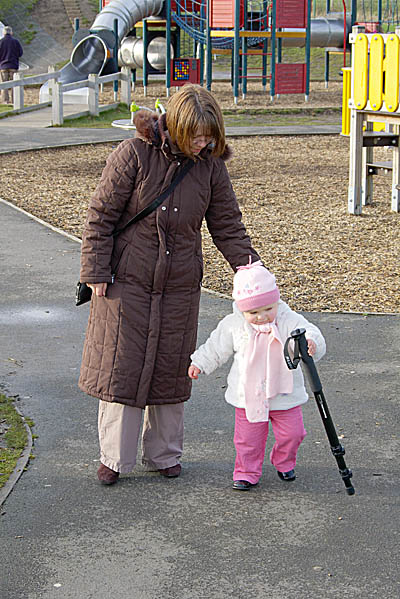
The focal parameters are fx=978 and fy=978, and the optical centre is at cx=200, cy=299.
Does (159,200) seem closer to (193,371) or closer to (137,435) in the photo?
(193,371)

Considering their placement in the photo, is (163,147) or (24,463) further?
(24,463)

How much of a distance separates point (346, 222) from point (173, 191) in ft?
23.1

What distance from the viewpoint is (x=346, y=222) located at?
10.9m

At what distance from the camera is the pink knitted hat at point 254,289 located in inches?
157

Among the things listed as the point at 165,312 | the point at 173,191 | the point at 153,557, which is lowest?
the point at 153,557

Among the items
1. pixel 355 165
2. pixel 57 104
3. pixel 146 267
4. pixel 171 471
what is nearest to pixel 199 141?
pixel 146 267

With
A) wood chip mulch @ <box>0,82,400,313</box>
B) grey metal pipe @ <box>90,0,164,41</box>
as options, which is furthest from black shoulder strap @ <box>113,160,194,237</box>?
grey metal pipe @ <box>90,0,164,41</box>

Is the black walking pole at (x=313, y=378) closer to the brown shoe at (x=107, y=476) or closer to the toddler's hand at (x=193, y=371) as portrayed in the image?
the toddler's hand at (x=193, y=371)

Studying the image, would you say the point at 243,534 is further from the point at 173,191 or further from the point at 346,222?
the point at 346,222

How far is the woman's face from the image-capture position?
12.9ft

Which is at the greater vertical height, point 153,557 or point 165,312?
point 165,312

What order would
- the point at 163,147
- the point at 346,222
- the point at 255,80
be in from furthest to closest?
the point at 255,80 → the point at 346,222 → the point at 163,147

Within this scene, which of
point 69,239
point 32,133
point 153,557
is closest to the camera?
point 153,557

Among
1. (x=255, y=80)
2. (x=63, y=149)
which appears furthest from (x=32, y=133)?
(x=255, y=80)
